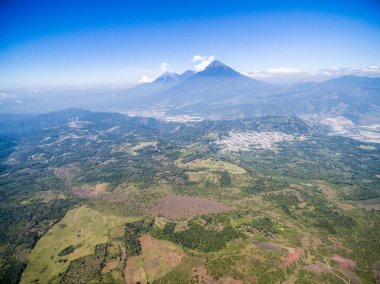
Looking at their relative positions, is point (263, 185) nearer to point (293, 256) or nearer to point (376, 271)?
point (293, 256)

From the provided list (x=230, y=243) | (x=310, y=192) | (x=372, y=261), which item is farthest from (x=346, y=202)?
(x=230, y=243)

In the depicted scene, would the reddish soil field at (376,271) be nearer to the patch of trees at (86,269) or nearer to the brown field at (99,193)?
the patch of trees at (86,269)

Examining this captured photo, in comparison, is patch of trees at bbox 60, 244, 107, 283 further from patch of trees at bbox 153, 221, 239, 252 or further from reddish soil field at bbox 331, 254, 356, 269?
reddish soil field at bbox 331, 254, 356, 269

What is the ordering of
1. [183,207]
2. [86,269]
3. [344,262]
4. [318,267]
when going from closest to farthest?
[318,267]
[344,262]
[86,269]
[183,207]

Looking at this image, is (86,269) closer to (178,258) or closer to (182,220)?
(178,258)

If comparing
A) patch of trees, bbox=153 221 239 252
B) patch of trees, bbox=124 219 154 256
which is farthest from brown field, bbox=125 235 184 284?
patch of trees, bbox=153 221 239 252

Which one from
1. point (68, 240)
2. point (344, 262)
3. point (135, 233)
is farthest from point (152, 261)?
point (344, 262)
